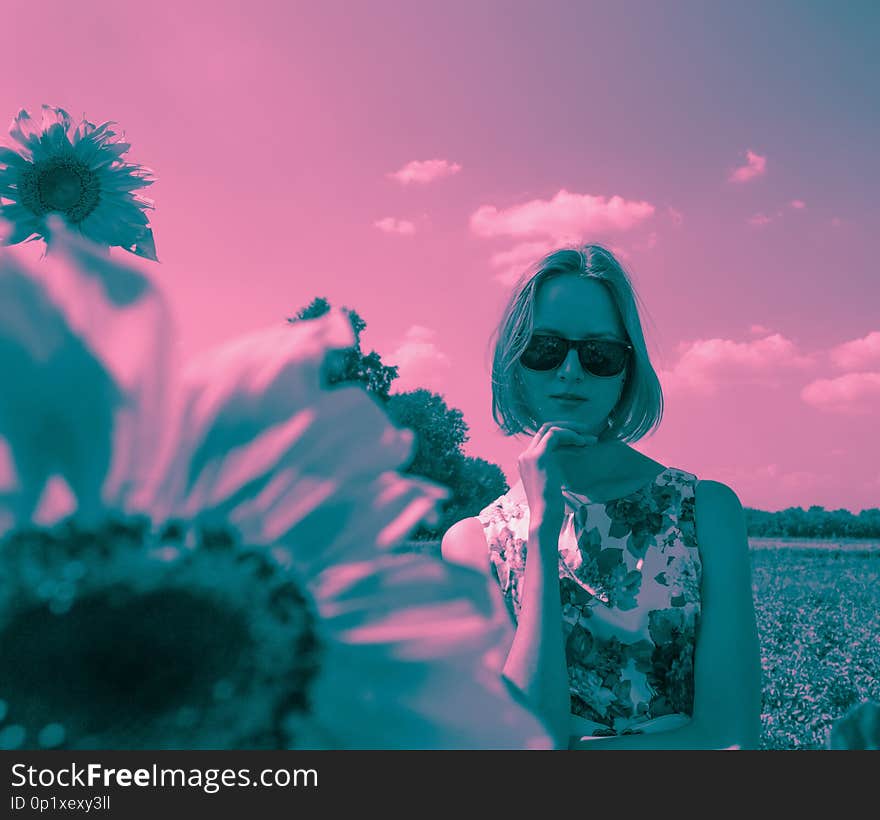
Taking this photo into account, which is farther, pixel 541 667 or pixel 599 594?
pixel 599 594

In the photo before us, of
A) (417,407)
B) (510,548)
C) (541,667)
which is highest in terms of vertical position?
(417,407)

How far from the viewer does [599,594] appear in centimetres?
167

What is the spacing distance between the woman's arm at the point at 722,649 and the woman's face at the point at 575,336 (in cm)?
32

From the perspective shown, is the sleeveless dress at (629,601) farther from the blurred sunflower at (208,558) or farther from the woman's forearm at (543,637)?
the blurred sunflower at (208,558)

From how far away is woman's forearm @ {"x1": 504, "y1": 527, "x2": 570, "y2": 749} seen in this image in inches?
43.0

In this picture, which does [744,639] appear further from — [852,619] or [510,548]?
[852,619]

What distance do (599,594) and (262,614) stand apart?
4.28ft

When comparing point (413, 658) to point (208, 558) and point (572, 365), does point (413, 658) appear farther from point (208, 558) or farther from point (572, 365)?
point (572, 365)

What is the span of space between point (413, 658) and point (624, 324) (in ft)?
4.44

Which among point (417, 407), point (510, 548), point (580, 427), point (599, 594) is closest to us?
point (580, 427)

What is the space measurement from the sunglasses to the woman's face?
13mm

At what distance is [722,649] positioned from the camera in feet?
4.60

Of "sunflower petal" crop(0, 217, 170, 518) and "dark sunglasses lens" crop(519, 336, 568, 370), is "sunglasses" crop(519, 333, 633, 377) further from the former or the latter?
"sunflower petal" crop(0, 217, 170, 518)

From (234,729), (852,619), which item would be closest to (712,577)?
(234,729)
